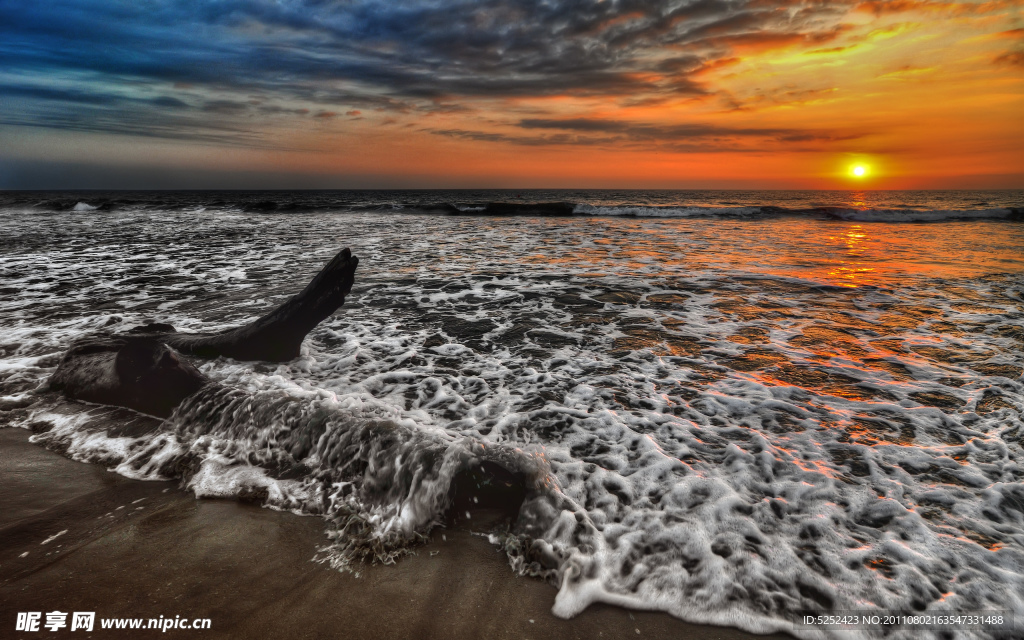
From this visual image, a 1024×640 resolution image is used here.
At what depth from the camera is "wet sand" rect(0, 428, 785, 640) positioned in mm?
1917

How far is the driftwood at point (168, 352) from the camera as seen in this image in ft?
12.5

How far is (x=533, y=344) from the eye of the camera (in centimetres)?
532

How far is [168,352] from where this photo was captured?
12.8 ft

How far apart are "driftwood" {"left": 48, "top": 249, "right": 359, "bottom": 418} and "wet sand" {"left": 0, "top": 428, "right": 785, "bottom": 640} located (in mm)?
1184

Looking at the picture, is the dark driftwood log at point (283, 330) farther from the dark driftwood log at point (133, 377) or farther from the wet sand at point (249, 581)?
the wet sand at point (249, 581)
